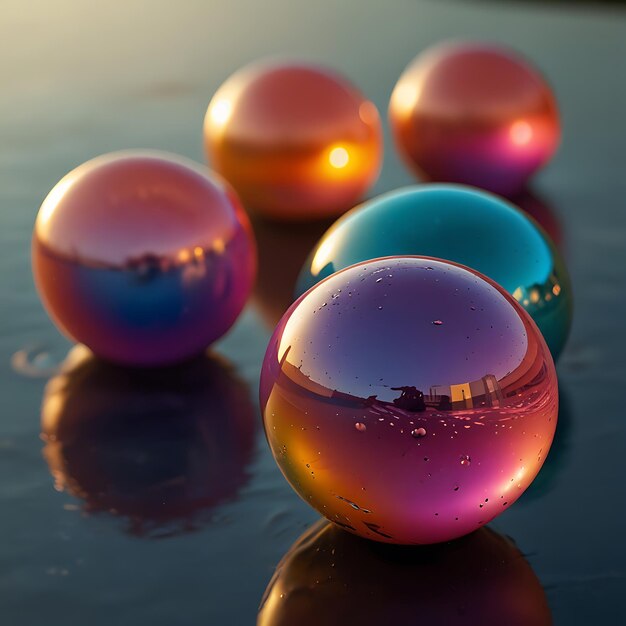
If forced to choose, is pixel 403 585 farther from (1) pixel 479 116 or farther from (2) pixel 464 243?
(1) pixel 479 116

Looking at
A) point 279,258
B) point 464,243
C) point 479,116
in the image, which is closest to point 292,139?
point 279,258

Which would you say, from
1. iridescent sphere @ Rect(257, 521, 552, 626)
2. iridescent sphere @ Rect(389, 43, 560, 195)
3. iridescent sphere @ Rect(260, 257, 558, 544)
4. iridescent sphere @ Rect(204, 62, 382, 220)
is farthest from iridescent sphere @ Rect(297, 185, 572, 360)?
iridescent sphere @ Rect(389, 43, 560, 195)

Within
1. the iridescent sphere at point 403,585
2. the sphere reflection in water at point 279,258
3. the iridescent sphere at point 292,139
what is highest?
the iridescent sphere at point 292,139

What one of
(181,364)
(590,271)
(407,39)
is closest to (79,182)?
(181,364)

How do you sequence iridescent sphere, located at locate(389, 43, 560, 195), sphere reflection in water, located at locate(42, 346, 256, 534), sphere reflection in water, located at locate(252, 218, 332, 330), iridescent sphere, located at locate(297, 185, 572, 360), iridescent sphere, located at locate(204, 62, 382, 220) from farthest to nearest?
iridescent sphere, located at locate(389, 43, 560, 195) → iridescent sphere, located at locate(204, 62, 382, 220) → sphere reflection in water, located at locate(252, 218, 332, 330) → iridescent sphere, located at locate(297, 185, 572, 360) → sphere reflection in water, located at locate(42, 346, 256, 534)

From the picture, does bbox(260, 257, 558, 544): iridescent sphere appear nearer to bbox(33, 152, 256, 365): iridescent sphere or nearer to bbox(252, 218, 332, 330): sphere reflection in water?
bbox(33, 152, 256, 365): iridescent sphere

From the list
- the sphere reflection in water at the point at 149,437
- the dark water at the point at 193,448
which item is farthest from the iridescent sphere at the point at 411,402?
the sphere reflection in water at the point at 149,437

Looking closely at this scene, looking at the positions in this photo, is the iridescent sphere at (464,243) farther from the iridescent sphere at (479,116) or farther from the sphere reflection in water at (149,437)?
the iridescent sphere at (479,116)
